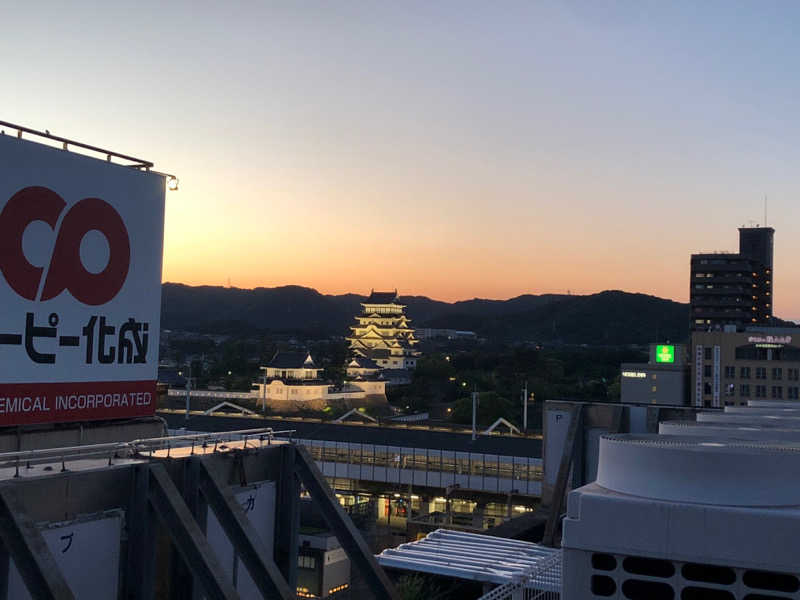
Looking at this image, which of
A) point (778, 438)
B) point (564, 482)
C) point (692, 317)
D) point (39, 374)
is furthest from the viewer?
point (692, 317)

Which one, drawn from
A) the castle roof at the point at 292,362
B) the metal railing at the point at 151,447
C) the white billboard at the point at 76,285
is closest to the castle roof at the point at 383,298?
the castle roof at the point at 292,362

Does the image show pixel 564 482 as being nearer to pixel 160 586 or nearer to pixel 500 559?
pixel 500 559

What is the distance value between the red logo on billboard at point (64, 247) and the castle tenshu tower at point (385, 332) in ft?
553

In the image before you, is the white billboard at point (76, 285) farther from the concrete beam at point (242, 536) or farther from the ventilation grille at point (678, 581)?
the ventilation grille at point (678, 581)

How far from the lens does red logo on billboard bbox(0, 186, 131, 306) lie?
527 inches

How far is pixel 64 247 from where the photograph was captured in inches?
560

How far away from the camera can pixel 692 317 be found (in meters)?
154

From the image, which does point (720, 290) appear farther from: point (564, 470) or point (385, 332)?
point (564, 470)

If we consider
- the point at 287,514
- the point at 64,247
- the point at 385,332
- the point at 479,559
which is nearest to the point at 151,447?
the point at 287,514

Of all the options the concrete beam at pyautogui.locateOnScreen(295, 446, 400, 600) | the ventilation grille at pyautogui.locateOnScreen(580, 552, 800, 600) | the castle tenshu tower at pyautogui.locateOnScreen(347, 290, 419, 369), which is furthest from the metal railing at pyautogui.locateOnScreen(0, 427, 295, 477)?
the castle tenshu tower at pyautogui.locateOnScreen(347, 290, 419, 369)

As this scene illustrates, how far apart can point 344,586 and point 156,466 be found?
26348mm

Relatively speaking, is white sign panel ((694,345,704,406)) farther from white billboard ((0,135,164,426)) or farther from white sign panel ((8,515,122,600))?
white sign panel ((8,515,122,600))

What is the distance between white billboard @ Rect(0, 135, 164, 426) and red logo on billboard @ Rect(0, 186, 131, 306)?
0.02m

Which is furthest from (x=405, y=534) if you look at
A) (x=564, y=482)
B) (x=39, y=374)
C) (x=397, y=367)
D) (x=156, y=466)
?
→ (x=397, y=367)
